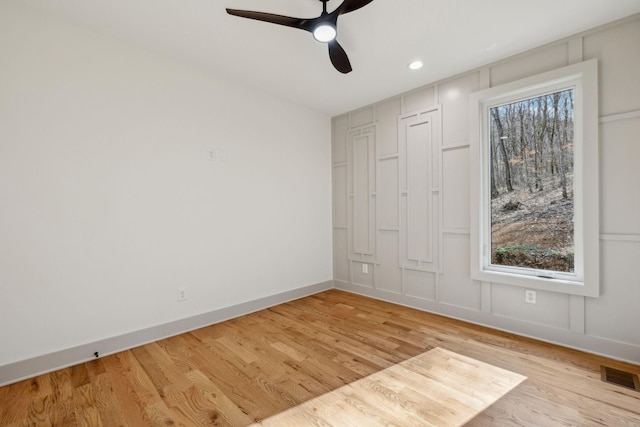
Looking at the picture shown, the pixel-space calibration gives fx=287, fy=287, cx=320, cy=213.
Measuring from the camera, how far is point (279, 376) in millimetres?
2080

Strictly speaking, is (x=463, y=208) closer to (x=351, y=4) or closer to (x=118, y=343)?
(x=351, y=4)

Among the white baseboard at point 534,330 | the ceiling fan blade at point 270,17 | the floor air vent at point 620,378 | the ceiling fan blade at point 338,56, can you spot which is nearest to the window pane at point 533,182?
the white baseboard at point 534,330

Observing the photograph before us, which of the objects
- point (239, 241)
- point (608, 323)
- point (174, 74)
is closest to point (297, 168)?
point (239, 241)

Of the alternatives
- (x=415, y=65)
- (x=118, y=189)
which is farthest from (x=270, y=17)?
(x=118, y=189)

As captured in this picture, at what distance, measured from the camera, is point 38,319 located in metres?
2.12

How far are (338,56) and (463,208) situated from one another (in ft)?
6.54

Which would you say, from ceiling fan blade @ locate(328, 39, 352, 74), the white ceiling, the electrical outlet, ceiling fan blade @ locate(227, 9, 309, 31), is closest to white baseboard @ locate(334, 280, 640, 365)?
the electrical outlet

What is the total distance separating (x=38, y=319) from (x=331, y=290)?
3174 millimetres

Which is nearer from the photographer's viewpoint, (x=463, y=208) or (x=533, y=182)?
(x=533, y=182)

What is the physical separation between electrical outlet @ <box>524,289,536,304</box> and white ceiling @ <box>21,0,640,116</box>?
87.9 inches

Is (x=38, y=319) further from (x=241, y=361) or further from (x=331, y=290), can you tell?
(x=331, y=290)

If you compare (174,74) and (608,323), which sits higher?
(174,74)

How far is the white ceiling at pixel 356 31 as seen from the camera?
207cm

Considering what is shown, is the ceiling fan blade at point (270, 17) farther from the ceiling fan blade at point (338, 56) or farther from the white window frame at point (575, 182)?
the white window frame at point (575, 182)
